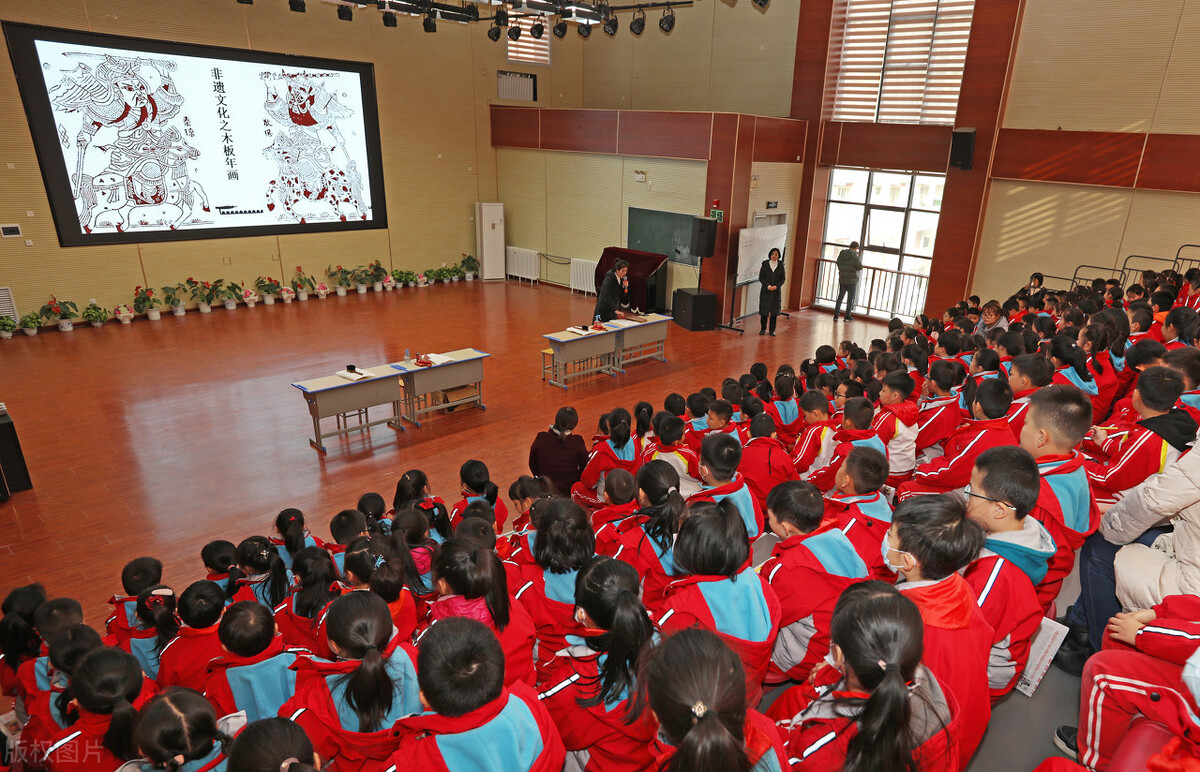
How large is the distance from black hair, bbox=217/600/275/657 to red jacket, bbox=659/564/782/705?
135 centimetres

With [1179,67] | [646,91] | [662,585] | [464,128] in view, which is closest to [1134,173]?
[1179,67]

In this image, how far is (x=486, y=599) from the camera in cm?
229

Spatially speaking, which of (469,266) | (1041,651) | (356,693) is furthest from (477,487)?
(469,266)

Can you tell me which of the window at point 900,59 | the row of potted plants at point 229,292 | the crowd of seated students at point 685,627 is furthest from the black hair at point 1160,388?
the row of potted plants at point 229,292

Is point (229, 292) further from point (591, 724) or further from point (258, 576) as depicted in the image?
point (591, 724)

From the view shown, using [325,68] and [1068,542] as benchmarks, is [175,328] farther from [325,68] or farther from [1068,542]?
[1068,542]

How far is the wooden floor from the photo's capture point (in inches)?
203

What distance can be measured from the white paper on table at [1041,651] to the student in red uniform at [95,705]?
9.75 ft

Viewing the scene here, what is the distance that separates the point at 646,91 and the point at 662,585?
13.2 meters

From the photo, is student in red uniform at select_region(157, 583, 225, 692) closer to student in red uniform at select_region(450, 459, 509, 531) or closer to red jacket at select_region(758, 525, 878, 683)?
student in red uniform at select_region(450, 459, 509, 531)

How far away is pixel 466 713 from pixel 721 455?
1.95 meters

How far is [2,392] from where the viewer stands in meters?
7.71

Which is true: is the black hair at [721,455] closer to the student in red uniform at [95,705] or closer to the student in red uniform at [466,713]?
the student in red uniform at [466,713]

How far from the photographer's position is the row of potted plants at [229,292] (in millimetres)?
10031
